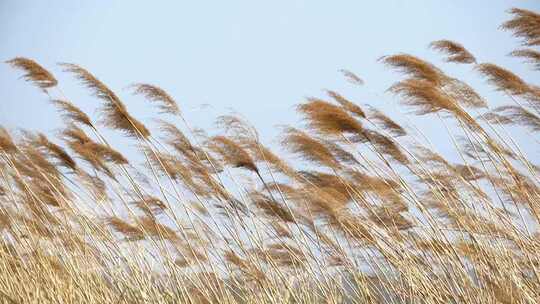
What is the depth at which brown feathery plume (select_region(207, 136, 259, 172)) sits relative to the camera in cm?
369

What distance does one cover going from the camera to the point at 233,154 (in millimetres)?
3723

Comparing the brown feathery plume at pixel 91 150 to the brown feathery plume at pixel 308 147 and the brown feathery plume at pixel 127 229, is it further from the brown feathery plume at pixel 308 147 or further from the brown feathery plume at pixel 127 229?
the brown feathery plume at pixel 308 147

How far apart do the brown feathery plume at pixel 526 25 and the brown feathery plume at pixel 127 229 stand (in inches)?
82.1

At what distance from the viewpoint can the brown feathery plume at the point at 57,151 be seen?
4191mm

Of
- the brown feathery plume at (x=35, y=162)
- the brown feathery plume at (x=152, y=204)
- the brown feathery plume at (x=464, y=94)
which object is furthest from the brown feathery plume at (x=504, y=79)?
the brown feathery plume at (x=35, y=162)

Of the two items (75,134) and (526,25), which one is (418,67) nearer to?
(526,25)

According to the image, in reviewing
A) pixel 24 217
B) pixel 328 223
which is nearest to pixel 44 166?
pixel 24 217

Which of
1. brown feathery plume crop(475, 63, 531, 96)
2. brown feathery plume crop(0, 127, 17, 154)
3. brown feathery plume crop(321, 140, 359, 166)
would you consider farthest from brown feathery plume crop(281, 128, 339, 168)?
brown feathery plume crop(0, 127, 17, 154)

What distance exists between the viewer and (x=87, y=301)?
151 inches

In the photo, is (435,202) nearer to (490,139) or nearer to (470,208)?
(470,208)

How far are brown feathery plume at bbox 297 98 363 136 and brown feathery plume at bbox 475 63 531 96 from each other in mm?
720

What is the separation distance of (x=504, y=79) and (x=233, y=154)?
134cm

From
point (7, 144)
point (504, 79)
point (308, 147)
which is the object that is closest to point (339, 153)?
point (308, 147)

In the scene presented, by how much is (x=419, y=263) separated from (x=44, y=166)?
2137 millimetres
